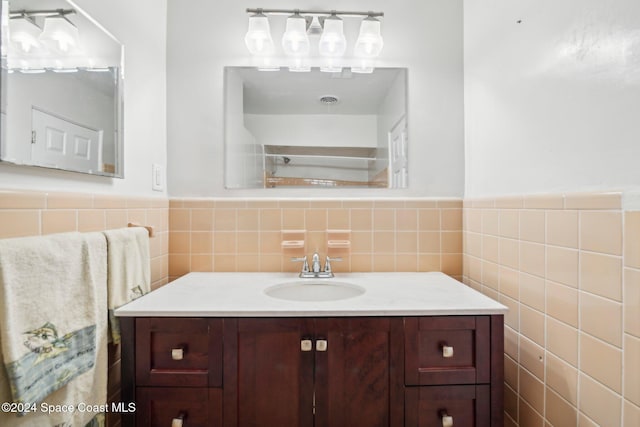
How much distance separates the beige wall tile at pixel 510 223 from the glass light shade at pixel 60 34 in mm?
1556

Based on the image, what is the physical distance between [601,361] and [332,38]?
1508 millimetres

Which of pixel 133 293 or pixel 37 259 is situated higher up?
pixel 37 259

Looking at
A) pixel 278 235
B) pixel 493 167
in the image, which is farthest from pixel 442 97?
pixel 278 235

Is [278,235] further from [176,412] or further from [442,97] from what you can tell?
[442,97]

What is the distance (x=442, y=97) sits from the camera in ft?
4.84

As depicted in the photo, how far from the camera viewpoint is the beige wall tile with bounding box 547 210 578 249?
83 cm

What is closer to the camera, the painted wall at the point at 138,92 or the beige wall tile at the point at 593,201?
the beige wall tile at the point at 593,201

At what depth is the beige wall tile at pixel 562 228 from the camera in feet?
2.72

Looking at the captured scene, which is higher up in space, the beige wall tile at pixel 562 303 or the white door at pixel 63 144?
the white door at pixel 63 144

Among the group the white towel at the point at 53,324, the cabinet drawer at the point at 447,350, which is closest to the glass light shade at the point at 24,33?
the white towel at the point at 53,324

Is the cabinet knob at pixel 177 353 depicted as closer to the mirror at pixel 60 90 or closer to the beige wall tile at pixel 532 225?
the mirror at pixel 60 90

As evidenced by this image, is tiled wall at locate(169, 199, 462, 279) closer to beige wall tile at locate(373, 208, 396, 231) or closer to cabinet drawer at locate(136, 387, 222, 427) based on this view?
beige wall tile at locate(373, 208, 396, 231)

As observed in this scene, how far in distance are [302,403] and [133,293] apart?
69cm

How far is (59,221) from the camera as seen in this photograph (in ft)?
2.81
